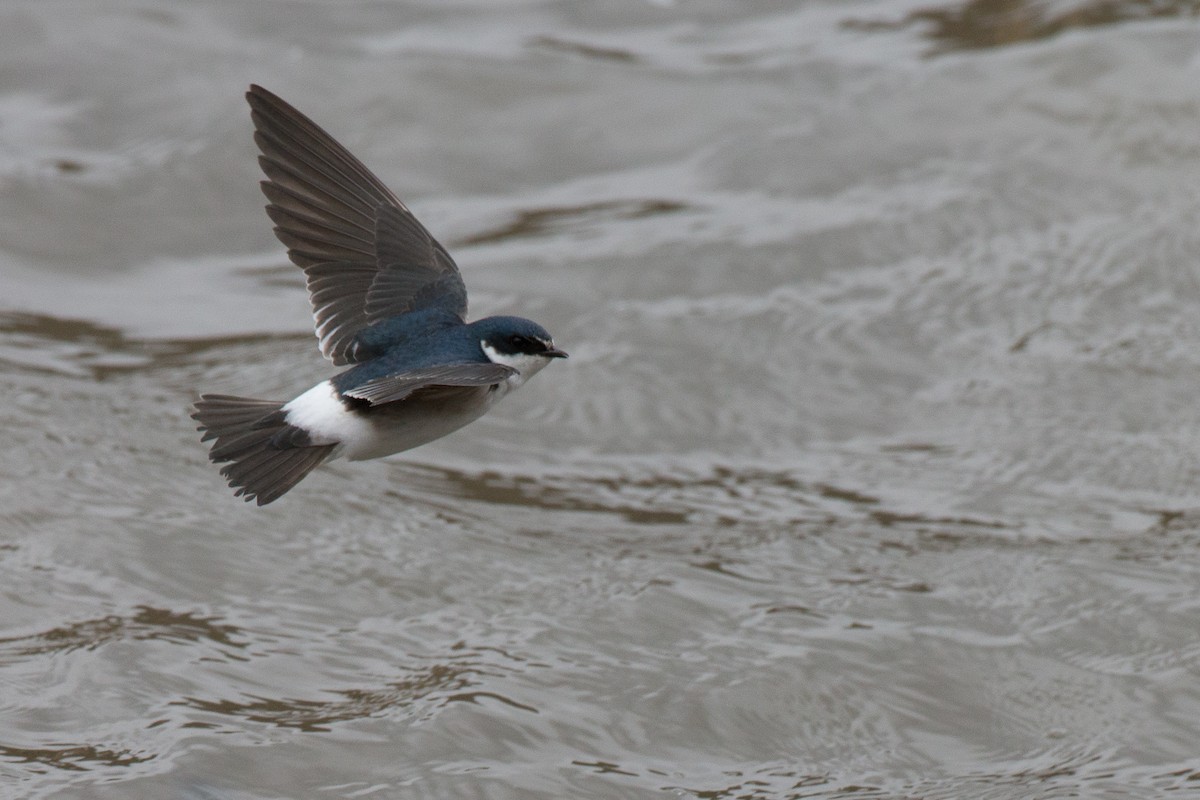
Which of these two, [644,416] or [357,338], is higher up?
[357,338]

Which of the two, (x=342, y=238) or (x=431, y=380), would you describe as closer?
(x=431, y=380)

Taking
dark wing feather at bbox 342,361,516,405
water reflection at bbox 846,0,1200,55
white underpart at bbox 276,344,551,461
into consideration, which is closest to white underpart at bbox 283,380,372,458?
white underpart at bbox 276,344,551,461

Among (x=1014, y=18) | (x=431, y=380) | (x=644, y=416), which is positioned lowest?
(x=644, y=416)

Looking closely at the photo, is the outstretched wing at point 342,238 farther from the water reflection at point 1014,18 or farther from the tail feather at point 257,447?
the water reflection at point 1014,18

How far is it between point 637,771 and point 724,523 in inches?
51.6

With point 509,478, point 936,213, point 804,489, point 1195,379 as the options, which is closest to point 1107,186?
point 936,213

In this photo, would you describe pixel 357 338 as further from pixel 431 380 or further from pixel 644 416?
pixel 644 416

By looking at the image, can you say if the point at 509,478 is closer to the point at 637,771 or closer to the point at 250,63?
the point at 637,771

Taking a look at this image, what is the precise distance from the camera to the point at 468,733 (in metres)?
3.60

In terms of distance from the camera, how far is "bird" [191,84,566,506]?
10.7 feet

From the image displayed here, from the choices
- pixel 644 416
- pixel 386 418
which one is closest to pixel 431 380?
pixel 386 418

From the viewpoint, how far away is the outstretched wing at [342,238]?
3.71m

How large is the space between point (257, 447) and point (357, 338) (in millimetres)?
446

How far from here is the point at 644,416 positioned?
5258mm
